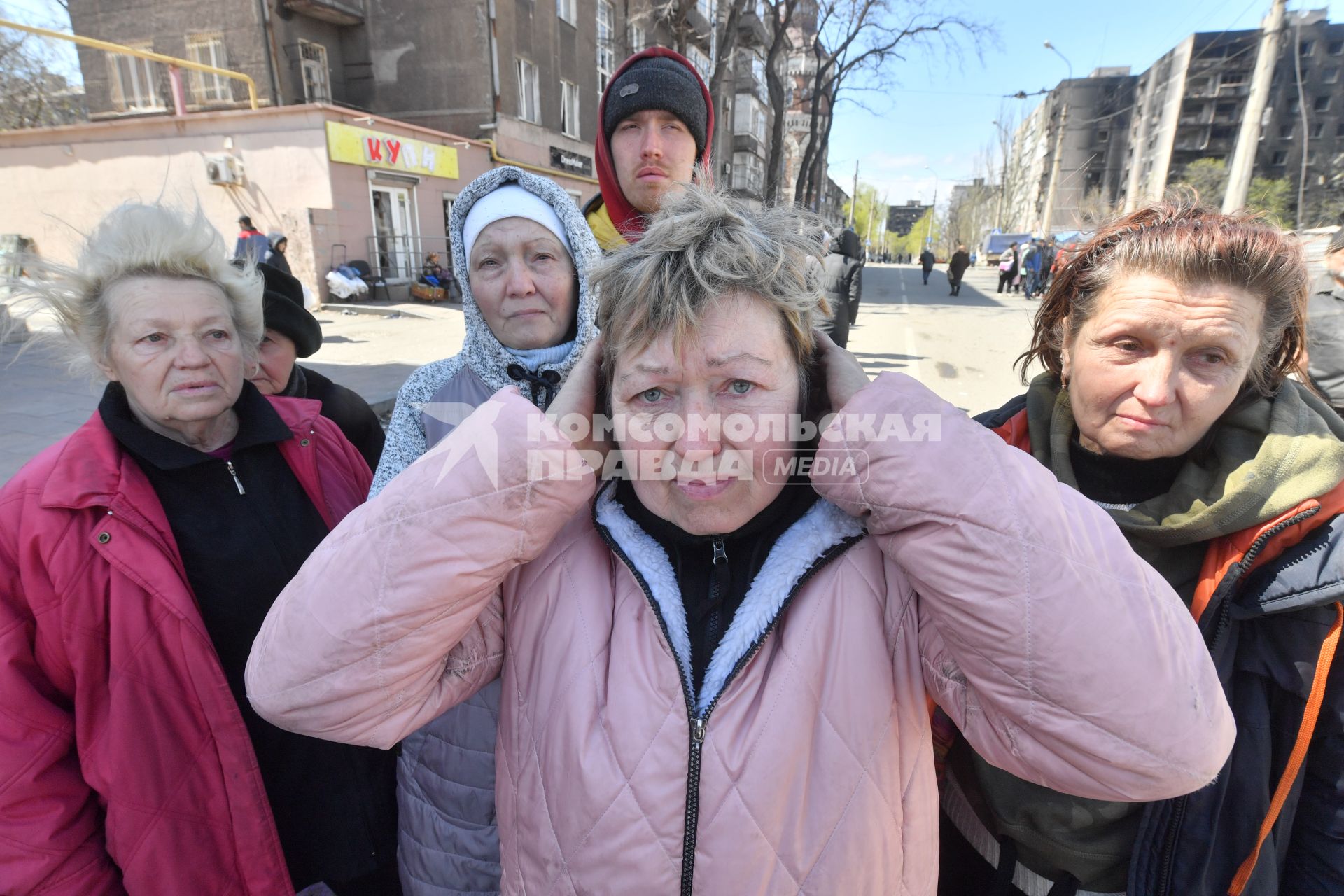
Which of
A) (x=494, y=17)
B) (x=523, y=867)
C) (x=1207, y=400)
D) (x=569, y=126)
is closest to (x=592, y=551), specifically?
(x=523, y=867)

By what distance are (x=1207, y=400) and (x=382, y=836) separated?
227 centimetres

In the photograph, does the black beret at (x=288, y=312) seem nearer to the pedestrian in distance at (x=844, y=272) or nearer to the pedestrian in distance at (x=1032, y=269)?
the pedestrian in distance at (x=844, y=272)

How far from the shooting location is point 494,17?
58.5 ft

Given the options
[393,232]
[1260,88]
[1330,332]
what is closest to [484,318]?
[1330,332]

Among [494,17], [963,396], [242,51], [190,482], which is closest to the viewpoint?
[190,482]

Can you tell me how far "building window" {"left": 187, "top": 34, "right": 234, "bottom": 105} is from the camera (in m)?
16.8

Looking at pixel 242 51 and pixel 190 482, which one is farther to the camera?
pixel 242 51

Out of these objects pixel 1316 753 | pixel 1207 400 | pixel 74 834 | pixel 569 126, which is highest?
pixel 569 126

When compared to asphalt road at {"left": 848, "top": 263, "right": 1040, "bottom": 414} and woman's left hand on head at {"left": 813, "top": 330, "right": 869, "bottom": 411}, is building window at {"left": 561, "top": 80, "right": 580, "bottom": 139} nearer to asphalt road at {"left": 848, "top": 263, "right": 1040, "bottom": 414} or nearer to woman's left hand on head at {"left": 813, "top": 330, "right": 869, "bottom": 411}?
asphalt road at {"left": 848, "top": 263, "right": 1040, "bottom": 414}

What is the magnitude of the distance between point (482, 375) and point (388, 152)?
15998 millimetres

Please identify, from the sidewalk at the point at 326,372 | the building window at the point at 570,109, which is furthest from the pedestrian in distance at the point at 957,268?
the sidewalk at the point at 326,372

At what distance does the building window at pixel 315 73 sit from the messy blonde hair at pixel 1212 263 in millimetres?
21611

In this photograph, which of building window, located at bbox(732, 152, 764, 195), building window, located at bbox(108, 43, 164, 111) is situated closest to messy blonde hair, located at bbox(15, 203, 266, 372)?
building window, located at bbox(108, 43, 164, 111)

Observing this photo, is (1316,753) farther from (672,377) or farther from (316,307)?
(316,307)
